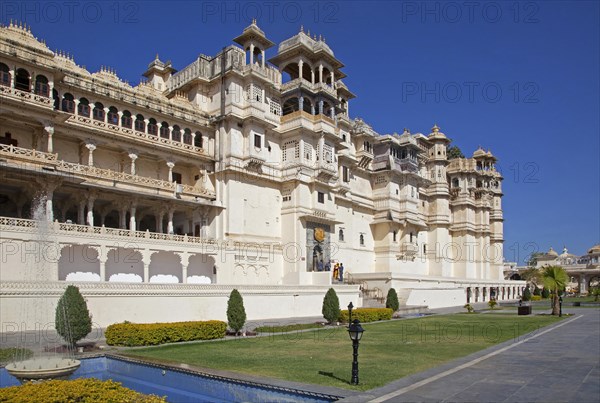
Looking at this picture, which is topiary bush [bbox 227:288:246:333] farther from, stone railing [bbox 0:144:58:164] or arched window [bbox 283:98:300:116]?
arched window [bbox 283:98:300:116]

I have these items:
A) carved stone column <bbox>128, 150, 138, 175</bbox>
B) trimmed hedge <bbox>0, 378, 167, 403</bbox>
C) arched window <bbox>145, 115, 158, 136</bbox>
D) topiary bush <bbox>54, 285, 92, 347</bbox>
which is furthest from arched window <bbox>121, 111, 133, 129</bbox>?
trimmed hedge <bbox>0, 378, 167, 403</bbox>

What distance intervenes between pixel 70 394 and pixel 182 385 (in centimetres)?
422

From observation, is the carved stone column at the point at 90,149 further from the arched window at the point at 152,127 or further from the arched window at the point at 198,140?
the arched window at the point at 198,140

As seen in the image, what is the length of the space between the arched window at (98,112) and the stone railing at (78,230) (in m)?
8.82

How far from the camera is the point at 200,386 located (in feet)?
42.9

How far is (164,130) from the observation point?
40000 mm

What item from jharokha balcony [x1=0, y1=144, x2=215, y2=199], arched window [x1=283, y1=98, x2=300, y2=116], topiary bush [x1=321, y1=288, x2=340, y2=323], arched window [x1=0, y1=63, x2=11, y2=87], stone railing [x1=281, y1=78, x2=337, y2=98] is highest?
stone railing [x1=281, y1=78, x2=337, y2=98]

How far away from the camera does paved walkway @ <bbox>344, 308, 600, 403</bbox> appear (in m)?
10.8

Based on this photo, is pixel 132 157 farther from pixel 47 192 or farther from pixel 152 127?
pixel 47 192

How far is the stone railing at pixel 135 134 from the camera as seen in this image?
34062mm

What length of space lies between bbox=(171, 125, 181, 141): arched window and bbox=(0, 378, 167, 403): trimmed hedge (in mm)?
31976

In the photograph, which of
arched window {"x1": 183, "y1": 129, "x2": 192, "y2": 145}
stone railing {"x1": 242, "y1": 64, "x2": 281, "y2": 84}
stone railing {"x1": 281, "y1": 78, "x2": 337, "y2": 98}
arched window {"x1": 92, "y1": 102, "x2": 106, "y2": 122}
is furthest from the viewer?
stone railing {"x1": 281, "y1": 78, "x2": 337, "y2": 98}

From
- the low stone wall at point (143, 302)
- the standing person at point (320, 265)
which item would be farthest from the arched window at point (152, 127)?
the standing person at point (320, 265)

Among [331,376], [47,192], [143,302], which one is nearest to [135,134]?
[47,192]
